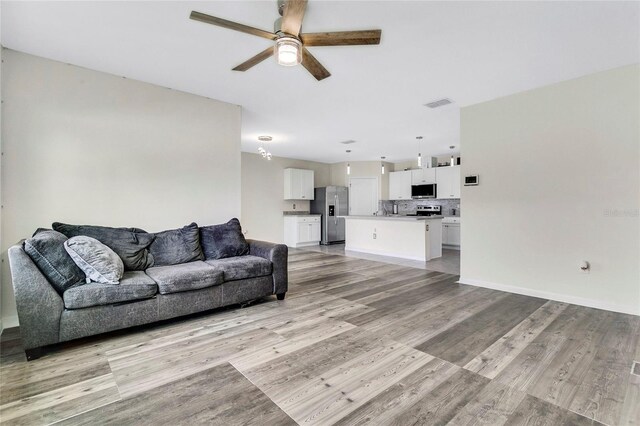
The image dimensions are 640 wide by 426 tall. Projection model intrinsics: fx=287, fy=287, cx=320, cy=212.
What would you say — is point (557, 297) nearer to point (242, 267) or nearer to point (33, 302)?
point (242, 267)

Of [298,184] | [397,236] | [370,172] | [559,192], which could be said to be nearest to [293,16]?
[559,192]

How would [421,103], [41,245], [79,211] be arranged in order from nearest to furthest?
[41,245]
[79,211]
[421,103]

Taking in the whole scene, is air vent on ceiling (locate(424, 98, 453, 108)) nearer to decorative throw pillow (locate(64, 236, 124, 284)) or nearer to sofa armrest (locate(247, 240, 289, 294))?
sofa armrest (locate(247, 240, 289, 294))

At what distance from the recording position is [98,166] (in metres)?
3.09

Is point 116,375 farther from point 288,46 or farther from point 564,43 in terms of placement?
point 564,43

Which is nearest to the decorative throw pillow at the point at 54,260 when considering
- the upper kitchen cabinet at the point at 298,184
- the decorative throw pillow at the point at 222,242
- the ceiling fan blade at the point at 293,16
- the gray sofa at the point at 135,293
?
the gray sofa at the point at 135,293

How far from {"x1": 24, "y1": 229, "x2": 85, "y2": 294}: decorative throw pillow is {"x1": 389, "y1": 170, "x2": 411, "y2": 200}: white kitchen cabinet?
7842mm

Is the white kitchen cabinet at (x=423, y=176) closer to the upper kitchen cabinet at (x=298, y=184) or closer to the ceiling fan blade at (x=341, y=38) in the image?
the upper kitchen cabinet at (x=298, y=184)

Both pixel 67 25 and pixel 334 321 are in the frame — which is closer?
pixel 67 25

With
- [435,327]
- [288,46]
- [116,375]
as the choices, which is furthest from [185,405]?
[288,46]

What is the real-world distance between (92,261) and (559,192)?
15.9 ft

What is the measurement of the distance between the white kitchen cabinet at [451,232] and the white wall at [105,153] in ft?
19.4

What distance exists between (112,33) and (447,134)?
17.6 ft

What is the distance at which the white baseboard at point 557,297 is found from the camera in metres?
2.99
